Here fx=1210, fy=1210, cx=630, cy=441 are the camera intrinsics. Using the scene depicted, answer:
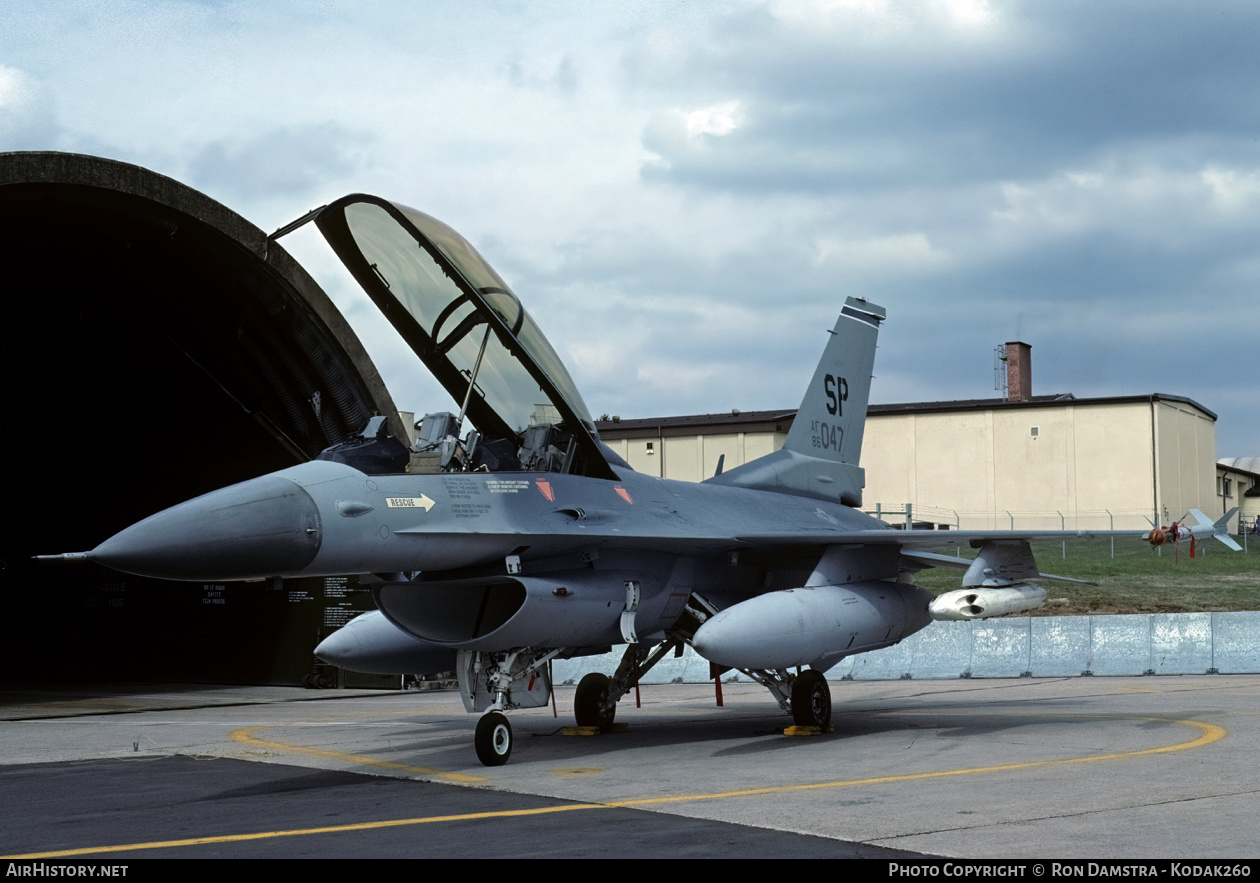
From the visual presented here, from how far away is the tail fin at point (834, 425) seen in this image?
14633 millimetres

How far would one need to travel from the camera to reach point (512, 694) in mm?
10508

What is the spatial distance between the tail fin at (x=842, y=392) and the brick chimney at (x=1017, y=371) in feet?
135

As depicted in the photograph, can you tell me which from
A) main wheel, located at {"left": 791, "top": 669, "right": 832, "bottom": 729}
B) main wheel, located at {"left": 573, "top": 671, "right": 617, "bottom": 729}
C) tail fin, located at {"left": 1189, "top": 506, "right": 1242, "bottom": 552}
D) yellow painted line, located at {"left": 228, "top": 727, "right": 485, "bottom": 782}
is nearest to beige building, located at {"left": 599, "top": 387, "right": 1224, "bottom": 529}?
main wheel, located at {"left": 573, "top": 671, "right": 617, "bottom": 729}

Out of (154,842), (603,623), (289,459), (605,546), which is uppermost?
(289,459)

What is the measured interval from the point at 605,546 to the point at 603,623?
2.32 ft

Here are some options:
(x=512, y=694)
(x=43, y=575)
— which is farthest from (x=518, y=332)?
(x=43, y=575)

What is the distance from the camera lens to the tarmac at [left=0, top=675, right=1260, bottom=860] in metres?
6.38

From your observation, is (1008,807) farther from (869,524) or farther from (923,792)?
(869,524)

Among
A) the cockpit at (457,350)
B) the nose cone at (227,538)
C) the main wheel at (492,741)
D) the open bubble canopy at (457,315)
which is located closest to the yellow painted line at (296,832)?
the nose cone at (227,538)

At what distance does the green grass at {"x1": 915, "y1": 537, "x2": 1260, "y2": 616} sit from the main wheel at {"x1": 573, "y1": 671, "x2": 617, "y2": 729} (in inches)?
579

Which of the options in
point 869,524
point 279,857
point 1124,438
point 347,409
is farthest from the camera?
point 1124,438

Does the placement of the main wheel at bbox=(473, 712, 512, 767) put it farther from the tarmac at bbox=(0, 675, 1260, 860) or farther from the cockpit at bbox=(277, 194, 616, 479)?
the cockpit at bbox=(277, 194, 616, 479)

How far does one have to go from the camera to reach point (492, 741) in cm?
991

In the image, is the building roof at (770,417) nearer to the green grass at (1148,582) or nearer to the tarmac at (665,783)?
the green grass at (1148,582)
